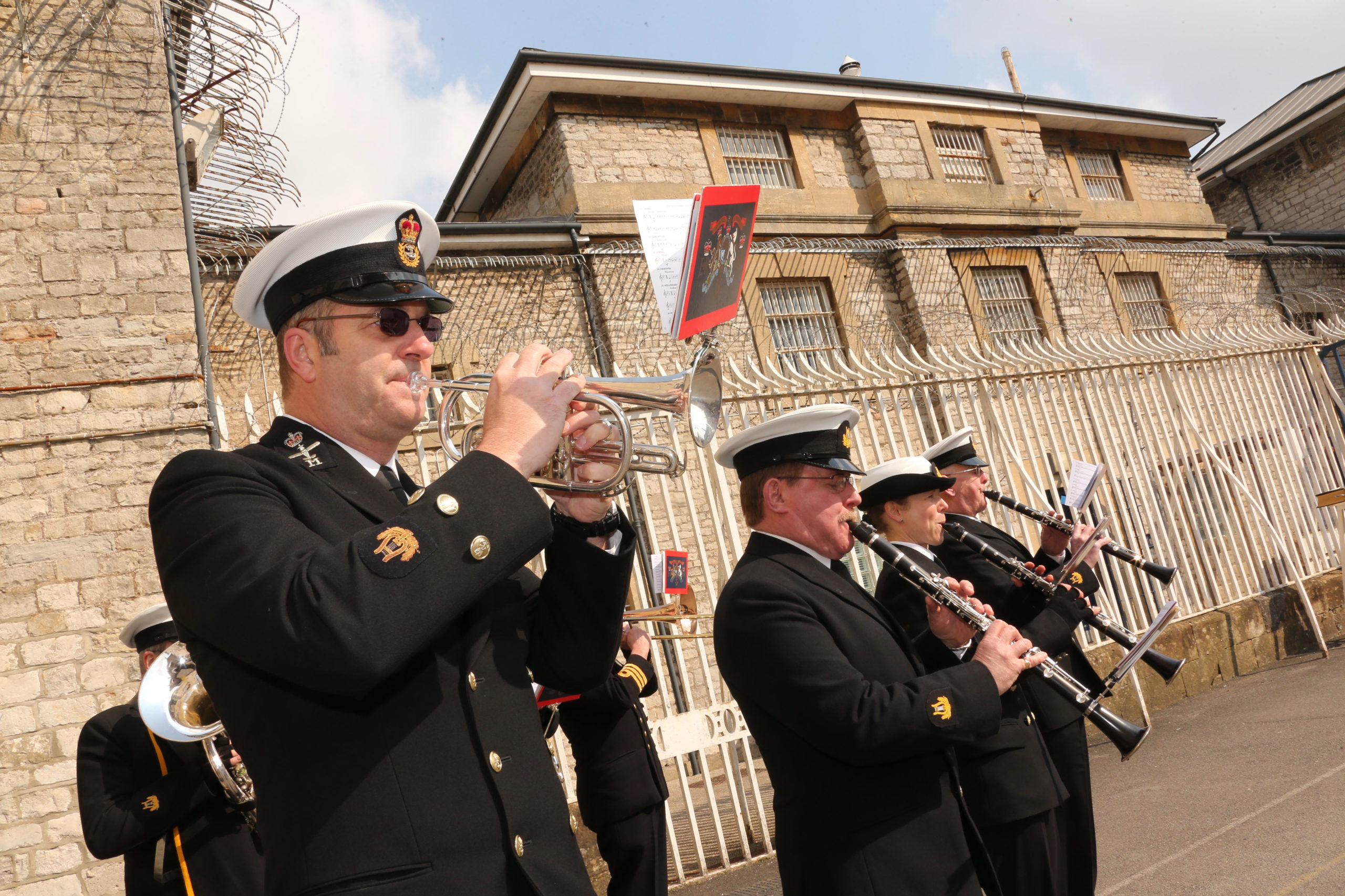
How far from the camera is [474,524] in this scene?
1.52m

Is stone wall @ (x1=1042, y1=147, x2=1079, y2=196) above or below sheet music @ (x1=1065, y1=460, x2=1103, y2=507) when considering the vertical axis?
above

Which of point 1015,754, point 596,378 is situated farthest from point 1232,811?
point 596,378

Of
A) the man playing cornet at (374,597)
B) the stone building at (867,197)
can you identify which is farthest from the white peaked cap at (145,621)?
the stone building at (867,197)

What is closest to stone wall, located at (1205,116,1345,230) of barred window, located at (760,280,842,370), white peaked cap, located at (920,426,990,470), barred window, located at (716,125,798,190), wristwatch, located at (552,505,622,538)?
barred window, located at (716,125,798,190)

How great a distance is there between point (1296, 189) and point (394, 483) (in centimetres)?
2637

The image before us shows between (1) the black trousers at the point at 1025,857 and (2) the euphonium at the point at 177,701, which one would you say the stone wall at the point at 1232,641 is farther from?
(2) the euphonium at the point at 177,701

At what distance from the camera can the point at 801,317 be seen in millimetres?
15414

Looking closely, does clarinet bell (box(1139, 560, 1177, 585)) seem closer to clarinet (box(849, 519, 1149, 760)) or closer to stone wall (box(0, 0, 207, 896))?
clarinet (box(849, 519, 1149, 760))

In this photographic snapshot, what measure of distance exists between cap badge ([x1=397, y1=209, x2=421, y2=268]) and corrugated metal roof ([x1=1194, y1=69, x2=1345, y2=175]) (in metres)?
24.8

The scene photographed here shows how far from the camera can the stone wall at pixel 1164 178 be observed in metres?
20.2

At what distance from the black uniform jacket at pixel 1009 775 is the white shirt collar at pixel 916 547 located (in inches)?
26.8

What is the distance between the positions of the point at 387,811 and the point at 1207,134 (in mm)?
24488

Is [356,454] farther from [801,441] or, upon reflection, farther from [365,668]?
[801,441]

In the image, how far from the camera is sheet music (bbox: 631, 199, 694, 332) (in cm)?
539
